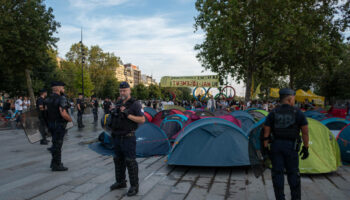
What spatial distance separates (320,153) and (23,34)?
23.6 metres

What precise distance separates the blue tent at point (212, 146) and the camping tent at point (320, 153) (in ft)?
4.31

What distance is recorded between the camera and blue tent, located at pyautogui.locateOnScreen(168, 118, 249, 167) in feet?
18.6

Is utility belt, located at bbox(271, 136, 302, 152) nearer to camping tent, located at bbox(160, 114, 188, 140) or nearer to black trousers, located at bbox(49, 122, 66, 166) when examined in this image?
black trousers, located at bbox(49, 122, 66, 166)

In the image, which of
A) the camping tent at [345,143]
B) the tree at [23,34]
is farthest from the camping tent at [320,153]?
the tree at [23,34]

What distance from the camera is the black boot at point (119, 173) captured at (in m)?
4.43

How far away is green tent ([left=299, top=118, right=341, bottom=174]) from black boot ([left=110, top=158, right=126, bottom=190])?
3777mm

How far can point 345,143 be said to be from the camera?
21.0 feet

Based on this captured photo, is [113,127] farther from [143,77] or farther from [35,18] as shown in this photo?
[143,77]

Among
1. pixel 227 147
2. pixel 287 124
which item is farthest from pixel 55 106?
pixel 287 124

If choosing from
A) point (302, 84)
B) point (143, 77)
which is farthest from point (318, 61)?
point (143, 77)

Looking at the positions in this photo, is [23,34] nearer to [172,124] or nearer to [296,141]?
[172,124]

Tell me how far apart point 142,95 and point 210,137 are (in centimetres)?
9494

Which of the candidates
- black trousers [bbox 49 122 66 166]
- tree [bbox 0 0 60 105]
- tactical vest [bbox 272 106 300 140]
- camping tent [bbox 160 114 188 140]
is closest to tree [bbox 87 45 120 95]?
tree [bbox 0 0 60 105]

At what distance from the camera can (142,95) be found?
99.8 metres
